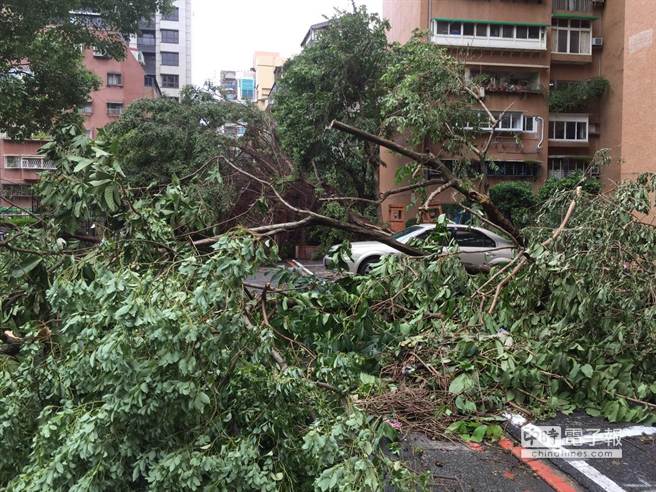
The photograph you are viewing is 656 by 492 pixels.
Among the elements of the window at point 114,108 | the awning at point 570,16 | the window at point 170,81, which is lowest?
the window at point 114,108

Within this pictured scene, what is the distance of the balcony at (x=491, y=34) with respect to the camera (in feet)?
74.3

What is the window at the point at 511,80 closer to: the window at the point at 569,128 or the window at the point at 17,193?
the window at the point at 569,128

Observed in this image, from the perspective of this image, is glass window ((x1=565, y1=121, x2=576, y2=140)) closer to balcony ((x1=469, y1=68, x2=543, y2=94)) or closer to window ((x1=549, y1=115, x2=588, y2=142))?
window ((x1=549, y1=115, x2=588, y2=142))

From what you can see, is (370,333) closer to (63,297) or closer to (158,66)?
Result: (63,297)

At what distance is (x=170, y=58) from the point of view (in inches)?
2446

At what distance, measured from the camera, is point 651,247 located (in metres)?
4.52

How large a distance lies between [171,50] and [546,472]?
215 feet

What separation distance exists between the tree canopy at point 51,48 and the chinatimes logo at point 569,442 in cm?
976

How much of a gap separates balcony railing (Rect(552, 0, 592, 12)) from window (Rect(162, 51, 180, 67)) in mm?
46706

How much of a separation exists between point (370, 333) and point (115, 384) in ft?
7.64

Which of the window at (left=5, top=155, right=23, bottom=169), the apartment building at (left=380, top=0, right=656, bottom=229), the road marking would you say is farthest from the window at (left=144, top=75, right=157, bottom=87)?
the road marking

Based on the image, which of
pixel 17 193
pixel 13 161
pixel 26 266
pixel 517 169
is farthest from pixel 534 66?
pixel 13 161

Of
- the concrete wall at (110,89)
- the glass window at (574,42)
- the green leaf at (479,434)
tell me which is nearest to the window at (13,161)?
the concrete wall at (110,89)

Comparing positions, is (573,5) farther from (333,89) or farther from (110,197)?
(110,197)
